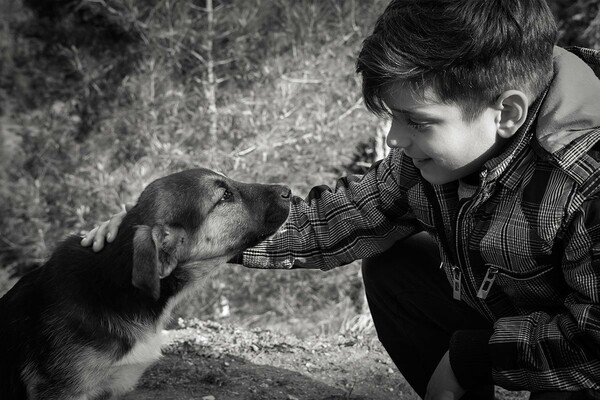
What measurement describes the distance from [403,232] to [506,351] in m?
1.01

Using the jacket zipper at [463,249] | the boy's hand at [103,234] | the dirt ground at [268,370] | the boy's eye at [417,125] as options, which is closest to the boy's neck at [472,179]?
the jacket zipper at [463,249]

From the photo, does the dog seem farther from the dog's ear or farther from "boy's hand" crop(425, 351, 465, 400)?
"boy's hand" crop(425, 351, 465, 400)

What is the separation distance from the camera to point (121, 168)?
788 centimetres

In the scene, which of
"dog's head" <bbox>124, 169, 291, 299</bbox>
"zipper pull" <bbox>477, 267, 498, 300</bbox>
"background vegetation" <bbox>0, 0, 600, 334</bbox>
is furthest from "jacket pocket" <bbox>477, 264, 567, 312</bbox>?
"background vegetation" <bbox>0, 0, 600, 334</bbox>

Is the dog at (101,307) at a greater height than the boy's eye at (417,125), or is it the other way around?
the boy's eye at (417,125)

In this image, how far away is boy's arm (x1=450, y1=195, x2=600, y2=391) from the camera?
2326mm

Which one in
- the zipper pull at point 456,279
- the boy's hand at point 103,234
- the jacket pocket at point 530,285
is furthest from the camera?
the boy's hand at point 103,234

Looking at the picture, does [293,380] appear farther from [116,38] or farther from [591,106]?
[116,38]

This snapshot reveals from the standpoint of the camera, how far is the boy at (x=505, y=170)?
7.80ft

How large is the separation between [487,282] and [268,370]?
1.72m

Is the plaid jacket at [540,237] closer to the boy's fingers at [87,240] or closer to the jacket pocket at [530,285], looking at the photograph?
the jacket pocket at [530,285]

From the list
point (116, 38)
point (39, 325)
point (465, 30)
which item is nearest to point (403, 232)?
point (465, 30)

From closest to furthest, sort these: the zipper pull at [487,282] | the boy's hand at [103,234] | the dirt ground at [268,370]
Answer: the zipper pull at [487,282] < the boy's hand at [103,234] < the dirt ground at [268,370]

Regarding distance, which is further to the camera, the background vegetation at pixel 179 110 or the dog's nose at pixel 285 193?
the background vegetation at pixel 179 110
